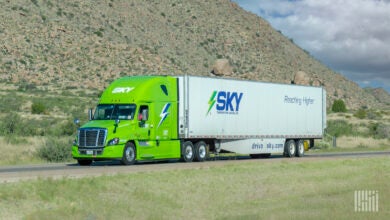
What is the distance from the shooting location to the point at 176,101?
103 ft

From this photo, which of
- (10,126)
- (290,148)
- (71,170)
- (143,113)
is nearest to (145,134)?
(143,113)

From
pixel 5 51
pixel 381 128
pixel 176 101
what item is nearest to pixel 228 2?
pixel 5 51

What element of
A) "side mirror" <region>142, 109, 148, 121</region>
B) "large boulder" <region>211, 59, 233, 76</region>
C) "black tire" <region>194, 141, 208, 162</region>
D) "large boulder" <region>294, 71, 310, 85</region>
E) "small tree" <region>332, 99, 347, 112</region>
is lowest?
"black tire" <region>194, 141, 208, 162</region>

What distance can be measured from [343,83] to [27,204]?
110 metres

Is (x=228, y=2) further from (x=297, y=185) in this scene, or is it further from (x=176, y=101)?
(x=297, y=185)

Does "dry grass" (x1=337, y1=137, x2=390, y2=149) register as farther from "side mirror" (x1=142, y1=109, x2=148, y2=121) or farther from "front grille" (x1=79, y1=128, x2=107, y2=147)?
"front grille" (x1=79, y1=128, x2=107, y2=147)

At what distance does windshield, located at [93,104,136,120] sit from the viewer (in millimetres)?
29078

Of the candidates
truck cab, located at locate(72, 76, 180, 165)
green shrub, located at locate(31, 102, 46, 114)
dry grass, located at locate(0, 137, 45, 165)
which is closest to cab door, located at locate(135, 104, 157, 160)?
truck cab, located at locate(72, 76, 180, 165)

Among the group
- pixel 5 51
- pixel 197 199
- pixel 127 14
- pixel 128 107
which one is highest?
pixel 127 14

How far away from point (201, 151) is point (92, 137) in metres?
6.25

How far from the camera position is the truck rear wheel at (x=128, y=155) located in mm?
28406

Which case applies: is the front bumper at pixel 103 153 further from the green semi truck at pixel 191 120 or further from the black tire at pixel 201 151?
the black tire at pixel 201 151

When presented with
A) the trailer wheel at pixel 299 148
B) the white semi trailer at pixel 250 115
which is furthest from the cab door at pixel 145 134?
the trailer wheel at pixel 299 148

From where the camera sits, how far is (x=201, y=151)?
3250 cm
